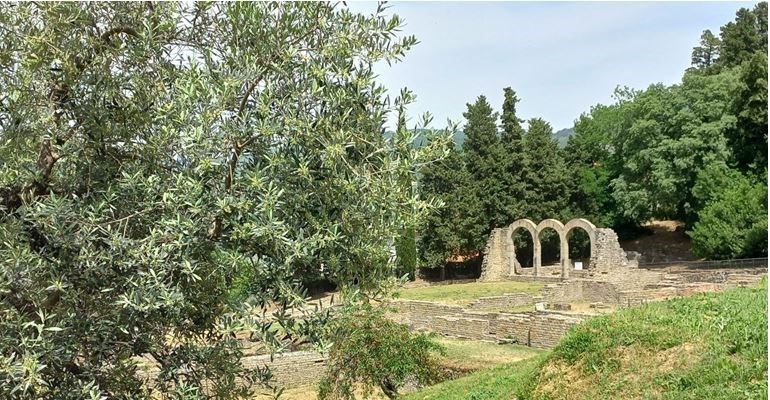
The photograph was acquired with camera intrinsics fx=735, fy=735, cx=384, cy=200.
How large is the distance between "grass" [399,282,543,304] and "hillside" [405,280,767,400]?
60.0 feet

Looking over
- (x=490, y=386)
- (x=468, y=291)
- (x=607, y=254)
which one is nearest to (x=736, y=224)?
(x=607, y=254)

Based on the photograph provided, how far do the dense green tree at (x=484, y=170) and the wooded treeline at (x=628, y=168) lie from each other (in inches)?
2.3

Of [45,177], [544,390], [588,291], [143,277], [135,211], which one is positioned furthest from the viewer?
[588,291]

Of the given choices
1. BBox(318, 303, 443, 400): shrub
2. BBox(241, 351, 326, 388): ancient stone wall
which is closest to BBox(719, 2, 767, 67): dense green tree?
BBox(241, 351, 326, 388): ancient stone wall

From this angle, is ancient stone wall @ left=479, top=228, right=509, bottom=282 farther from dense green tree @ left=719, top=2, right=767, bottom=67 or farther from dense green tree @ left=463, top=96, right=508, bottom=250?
dense green tree @ left=719, top=2, right=767, bottom=67

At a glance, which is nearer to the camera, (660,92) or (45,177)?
(45,177)

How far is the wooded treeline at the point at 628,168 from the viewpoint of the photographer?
34.8 meters

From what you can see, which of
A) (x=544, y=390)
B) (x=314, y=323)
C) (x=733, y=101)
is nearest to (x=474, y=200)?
(x=733, y=101)

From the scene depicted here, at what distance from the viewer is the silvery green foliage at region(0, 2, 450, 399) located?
4125mm

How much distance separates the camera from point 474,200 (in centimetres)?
3784

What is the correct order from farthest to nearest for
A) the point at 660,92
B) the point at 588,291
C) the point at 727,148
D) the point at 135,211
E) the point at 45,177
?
the point at 660,92 → the point at 727,148 → the point at 588,291 → the point at 45,177 → the point at 135,211

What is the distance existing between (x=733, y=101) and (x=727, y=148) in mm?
2569

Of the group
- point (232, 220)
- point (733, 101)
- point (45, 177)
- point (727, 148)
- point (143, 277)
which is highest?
point (733, 101)

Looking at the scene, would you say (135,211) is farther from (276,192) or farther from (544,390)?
(544,390)
